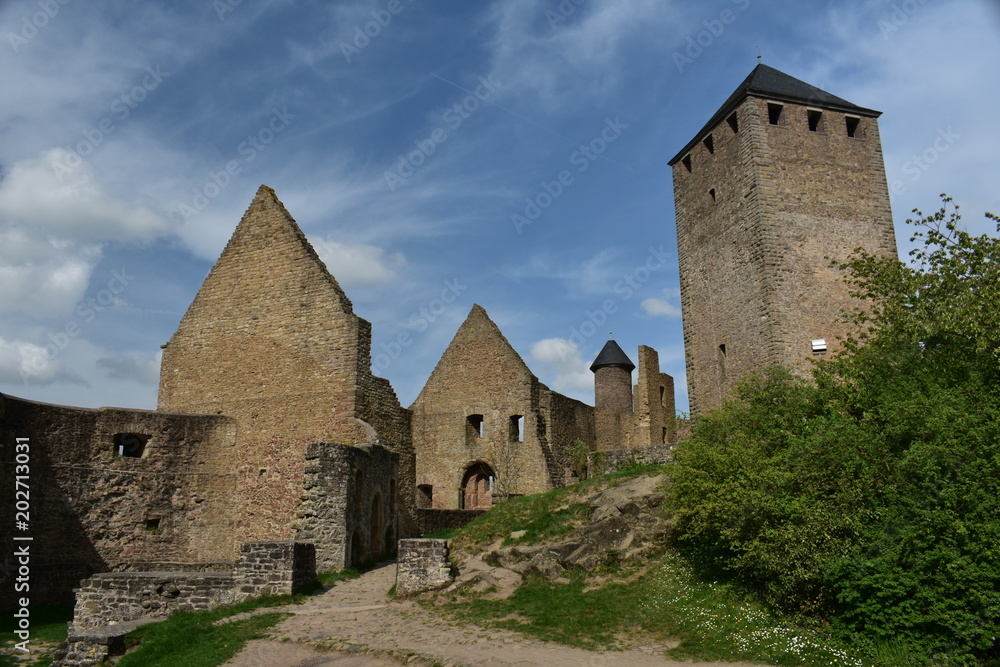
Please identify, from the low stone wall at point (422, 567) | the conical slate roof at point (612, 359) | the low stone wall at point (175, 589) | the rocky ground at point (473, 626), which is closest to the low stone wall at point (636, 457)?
the rocky ground at point (473, 626)

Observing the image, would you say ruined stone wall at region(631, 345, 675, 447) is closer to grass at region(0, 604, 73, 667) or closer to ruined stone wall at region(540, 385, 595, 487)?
ruined stone wall at region(540, 385, 595, 487)

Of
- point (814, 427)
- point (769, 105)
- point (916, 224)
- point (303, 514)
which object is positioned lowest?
point (303, 514)

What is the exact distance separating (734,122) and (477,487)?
1554 cm

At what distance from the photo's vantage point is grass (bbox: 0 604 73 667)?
11.1m

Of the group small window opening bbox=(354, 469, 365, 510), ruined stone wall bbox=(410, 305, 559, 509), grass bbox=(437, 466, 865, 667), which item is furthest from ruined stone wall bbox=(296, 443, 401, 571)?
ruined stone wall bbox=(410, 305, 559, 509)

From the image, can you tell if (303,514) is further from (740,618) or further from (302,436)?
(740,618)

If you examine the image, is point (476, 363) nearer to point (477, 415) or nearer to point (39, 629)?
point (477, 415)

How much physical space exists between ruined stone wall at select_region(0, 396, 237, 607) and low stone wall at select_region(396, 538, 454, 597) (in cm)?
696

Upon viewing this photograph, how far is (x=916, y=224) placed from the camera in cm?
1322

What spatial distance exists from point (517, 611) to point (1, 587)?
1009cm

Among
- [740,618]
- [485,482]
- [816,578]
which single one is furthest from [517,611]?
[485,482]

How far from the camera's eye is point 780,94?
22.5 meters

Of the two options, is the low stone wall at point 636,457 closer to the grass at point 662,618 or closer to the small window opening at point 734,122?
the grass at point 662,618

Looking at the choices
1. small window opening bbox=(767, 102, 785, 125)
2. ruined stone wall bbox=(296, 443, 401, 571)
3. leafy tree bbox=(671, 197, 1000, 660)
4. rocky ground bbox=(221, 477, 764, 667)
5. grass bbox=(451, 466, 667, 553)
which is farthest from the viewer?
small window opening bbox=(767, 102, 785, 125)
